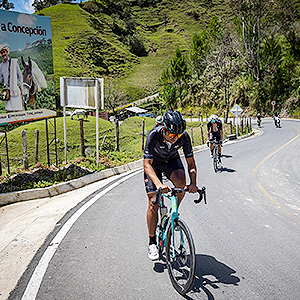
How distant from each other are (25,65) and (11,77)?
2.40 ft

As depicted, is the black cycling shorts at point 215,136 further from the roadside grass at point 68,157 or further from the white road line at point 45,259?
the white road line at point 45,259

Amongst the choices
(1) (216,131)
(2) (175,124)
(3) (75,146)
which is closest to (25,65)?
(1) (216,131)

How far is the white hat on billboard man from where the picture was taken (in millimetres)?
8586

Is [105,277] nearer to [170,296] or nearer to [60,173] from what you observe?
[170,296]

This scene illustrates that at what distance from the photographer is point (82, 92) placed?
11.6 m

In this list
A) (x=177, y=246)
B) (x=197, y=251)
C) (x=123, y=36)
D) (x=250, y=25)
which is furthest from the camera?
(x=123, y=36)

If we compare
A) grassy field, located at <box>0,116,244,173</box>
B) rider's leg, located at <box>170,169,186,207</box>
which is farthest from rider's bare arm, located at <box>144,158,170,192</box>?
grassy field, located at <box>0,116,244,173</box>

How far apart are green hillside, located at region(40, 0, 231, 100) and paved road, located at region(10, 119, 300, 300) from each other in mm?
86043

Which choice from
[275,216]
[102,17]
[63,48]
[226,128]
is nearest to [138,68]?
[63,48]

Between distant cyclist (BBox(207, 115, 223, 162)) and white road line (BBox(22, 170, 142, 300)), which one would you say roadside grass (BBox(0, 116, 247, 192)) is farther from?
distant cyclist (BBox(207, 115, 223, 162))

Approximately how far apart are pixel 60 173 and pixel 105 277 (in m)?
6.23

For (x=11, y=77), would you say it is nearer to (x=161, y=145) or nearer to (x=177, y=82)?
(x=161, y=145)

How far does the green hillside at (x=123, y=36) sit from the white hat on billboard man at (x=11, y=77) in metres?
83.2

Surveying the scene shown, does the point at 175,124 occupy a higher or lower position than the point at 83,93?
lower
